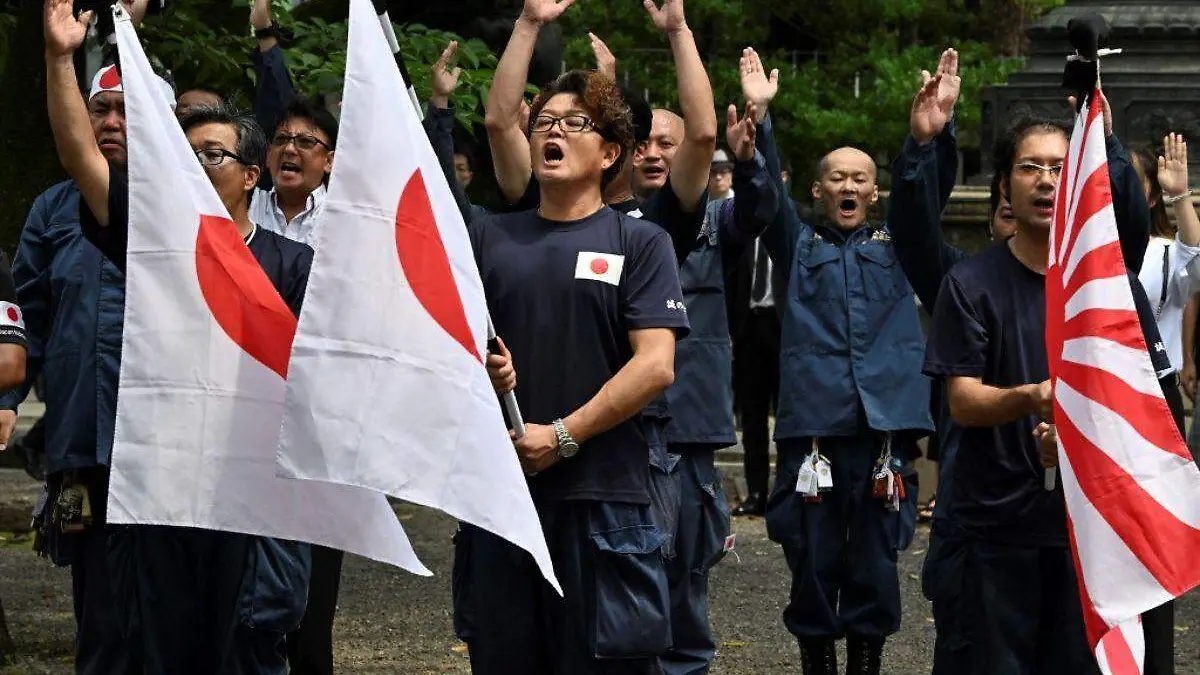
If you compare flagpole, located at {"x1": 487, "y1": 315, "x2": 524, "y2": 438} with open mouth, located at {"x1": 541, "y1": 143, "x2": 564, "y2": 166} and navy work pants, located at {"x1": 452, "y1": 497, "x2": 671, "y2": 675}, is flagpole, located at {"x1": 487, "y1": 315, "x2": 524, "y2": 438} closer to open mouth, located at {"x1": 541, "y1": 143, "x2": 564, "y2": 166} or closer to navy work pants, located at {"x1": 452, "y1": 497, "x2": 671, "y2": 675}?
navy work pants, located at {"x1": 452, "y1": 497, "x2": 671, "y2": 675}

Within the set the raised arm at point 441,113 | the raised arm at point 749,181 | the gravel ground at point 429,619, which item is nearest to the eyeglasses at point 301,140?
the raised arm at point 441,113

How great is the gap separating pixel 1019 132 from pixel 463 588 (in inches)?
78.7

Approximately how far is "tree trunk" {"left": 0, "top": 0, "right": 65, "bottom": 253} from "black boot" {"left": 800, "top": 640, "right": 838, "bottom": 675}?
3636 mm

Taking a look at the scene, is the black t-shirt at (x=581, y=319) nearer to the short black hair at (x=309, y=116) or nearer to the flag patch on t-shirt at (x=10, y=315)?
the flag patch on t-shirt at (x=10, y=315)

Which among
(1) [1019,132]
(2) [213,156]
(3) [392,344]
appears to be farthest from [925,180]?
(3) [392,344]

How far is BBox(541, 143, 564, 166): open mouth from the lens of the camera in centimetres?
599

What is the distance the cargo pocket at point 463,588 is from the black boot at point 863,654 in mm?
2709

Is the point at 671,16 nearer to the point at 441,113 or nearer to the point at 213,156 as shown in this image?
the point at 441,113

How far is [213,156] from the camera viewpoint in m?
6.25

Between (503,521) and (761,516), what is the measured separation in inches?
324

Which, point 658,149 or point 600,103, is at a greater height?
point 658,149

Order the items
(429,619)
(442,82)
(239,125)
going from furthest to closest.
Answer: (429,619) < (442,82) < (239,125)

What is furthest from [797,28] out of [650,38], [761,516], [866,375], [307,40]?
[866,375]

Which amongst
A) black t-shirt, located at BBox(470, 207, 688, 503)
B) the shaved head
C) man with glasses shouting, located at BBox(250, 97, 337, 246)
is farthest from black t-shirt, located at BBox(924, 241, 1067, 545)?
man with glasses shouting, located at BBox(250, 97, 337, 246)
